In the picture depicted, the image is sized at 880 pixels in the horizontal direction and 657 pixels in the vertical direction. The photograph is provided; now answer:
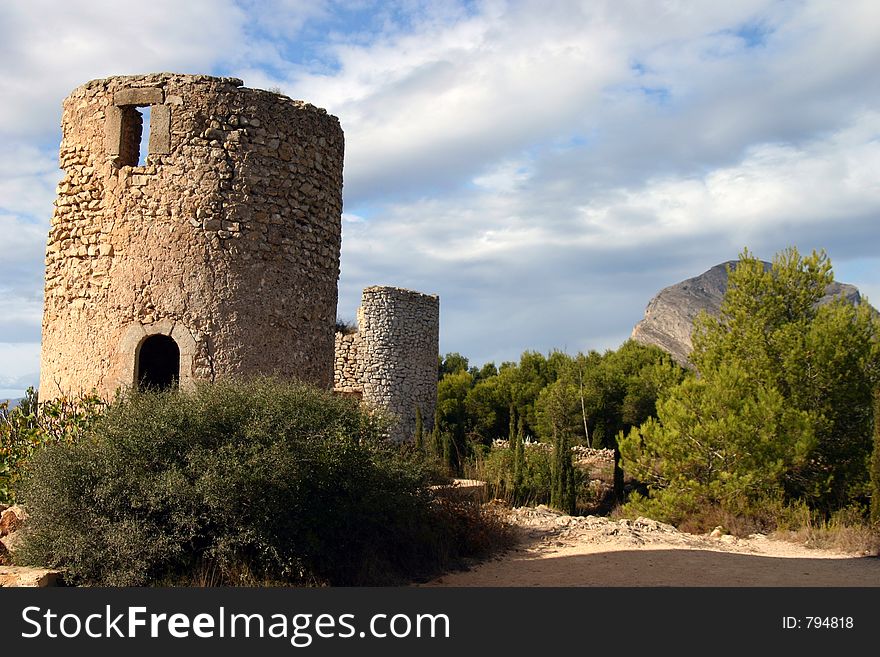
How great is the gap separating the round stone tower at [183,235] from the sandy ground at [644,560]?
358 cm

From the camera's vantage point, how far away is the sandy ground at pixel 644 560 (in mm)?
8930

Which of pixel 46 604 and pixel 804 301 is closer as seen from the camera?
pixel 46 604

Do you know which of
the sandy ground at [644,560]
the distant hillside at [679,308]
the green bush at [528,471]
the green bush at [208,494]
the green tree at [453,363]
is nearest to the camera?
the green bush at [208,494]

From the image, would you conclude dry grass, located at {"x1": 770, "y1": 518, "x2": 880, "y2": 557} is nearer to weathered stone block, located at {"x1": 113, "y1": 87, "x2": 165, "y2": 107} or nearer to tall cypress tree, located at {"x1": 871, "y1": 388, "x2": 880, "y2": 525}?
tall cypress tree, located at {"x1": 871, "y1": 388, "x2": 880, "y2": 525}

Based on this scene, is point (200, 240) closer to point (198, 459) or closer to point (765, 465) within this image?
point (198, 459)

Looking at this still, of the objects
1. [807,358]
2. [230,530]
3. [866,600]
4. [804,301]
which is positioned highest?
[804,301]

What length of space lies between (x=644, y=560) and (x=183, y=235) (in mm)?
6975

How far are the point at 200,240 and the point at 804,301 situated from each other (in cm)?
1356

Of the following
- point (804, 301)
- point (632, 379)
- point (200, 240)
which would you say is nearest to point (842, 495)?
point (804, 301)

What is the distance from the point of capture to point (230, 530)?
287 inches

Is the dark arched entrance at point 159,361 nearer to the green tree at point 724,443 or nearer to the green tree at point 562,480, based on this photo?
the green tree at point 724,443

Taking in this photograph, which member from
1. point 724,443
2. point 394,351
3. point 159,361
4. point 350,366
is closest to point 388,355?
point 394,351

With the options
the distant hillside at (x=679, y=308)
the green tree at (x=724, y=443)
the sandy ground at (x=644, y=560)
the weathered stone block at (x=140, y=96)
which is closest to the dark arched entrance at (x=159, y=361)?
the weathered stone block at (x=140, y=96)

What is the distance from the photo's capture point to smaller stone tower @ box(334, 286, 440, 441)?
75.7ft
